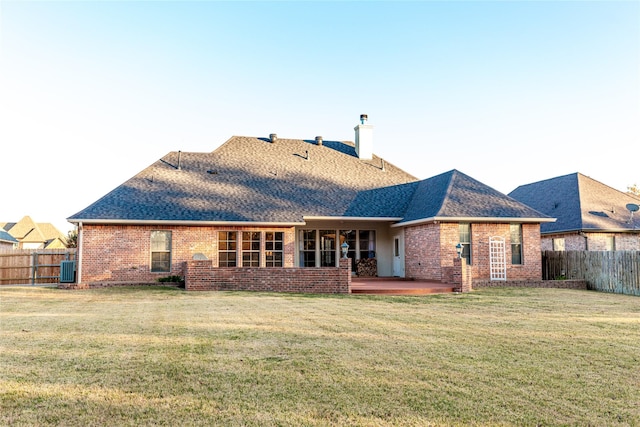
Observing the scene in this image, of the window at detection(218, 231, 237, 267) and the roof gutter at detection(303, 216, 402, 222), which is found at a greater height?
the roof gutter at detection(303, 216, 402, 222)

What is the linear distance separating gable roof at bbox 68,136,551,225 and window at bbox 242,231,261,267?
841 millimetres

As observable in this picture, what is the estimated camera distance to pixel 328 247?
22625mm

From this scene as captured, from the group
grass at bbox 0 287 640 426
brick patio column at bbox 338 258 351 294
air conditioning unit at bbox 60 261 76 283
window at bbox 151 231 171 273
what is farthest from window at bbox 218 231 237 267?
grass at bbox 0 287 640 426

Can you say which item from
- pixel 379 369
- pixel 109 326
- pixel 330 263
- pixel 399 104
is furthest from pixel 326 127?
pixel 379 369

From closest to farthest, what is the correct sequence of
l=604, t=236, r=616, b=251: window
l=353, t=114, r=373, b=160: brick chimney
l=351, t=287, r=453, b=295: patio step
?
l=351, t=287, r=453, b=295: patio step, l=604, t=236, r=616, b=251: window, l=353, t=114, r=373, b=160: brick chimney

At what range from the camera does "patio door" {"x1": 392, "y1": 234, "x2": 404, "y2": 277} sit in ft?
72.7

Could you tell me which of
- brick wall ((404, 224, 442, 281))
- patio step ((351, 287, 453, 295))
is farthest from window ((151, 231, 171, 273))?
brick wall ((404, 224, 442, 281))

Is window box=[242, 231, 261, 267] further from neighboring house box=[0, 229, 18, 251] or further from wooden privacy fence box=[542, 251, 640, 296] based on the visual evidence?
neighboring house box=[0, 229, 18, 251]

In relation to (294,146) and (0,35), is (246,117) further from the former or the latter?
(0,35)

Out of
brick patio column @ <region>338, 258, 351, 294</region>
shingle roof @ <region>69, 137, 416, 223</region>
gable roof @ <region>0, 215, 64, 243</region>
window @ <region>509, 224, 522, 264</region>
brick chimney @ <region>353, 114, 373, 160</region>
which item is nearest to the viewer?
brick patio column @ <region>338, 258, 351, 294</region>

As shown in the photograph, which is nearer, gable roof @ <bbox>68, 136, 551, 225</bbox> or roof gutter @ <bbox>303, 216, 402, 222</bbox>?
gable roof @ <bbox>68, 136, 551, 225</bbox>

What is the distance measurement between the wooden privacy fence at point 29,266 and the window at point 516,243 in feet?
65.2

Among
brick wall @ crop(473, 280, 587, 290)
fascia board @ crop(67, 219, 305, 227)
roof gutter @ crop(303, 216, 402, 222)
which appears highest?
roof gutter @ crop(303, 216, 402, 222)

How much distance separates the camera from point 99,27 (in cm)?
1490
